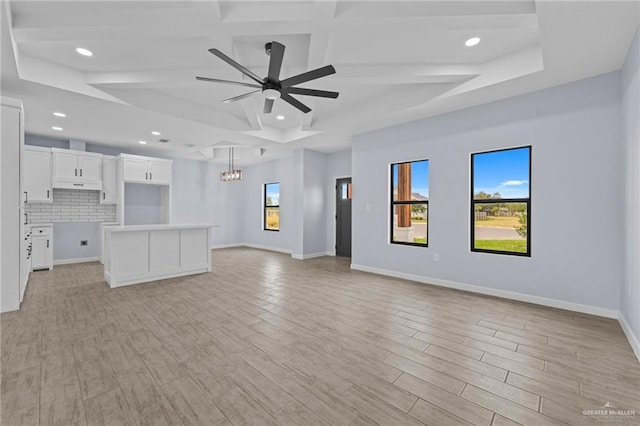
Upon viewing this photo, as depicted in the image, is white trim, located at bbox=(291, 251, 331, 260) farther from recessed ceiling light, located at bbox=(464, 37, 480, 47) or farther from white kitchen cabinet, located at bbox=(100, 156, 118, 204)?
recessed ceiling light, located at bbox=(464, 37, 480, 47)

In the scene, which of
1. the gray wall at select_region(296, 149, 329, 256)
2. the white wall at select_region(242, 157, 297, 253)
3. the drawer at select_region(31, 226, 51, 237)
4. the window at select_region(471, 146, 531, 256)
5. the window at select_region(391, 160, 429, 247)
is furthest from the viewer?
the white wall at select_region(242, 157, 297, 253)

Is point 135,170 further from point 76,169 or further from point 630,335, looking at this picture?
point 630,335

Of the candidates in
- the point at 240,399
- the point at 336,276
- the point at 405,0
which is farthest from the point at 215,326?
the point at 405,0

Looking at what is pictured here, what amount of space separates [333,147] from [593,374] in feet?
19.9

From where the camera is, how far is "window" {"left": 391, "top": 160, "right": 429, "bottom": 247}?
17.0ft

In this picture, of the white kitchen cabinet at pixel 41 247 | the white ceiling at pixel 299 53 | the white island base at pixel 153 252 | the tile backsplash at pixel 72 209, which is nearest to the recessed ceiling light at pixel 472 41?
the white ceiling at pixel 299 53

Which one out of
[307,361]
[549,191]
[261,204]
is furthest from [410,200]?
[261,204]

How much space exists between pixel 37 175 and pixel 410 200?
754 centimetres

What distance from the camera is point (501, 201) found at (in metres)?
4.05

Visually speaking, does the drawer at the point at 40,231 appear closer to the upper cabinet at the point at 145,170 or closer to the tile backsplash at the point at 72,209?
the tile backsplash at the point at 72,209

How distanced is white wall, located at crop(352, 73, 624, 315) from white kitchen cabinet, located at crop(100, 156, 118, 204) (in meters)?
6.88

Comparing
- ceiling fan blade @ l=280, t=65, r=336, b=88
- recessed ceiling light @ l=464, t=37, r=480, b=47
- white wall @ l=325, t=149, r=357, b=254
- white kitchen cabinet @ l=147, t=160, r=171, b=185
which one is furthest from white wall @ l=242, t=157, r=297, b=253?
recessed ceiling light @ l=464, t=37, r=480, b=47

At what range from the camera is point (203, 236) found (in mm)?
5609

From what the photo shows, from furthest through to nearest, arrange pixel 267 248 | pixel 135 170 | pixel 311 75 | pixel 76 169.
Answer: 1. pixel 267 248
2. pixel 135 170
3. pixel 76 169
4. pixel 311 75
